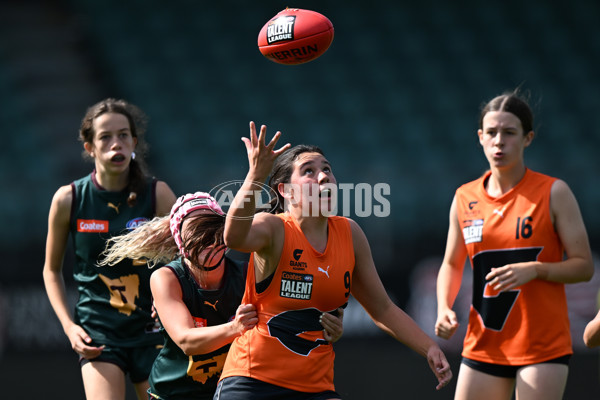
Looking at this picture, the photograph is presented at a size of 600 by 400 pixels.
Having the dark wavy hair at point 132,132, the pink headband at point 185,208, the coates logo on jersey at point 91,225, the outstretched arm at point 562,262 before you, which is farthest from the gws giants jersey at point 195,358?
the outstretched arm at point 562,262

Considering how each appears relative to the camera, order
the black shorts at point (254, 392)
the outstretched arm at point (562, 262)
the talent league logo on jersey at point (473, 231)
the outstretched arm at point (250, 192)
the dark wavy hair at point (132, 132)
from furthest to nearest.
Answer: the dark wavy hair at point (132, 132) → the talent league logo on jersey at point (473, 231) → the outstretched arm at point (562, 262) → the black shorts at point (254, 392) → the outstretched arm at point (250, 192)

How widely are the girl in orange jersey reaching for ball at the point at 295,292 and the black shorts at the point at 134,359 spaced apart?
1.23m

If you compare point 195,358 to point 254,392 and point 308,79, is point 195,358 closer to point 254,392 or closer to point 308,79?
point 254,392

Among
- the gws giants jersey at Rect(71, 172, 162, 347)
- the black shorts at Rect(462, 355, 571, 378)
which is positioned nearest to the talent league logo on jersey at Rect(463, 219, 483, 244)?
the black shorts at Rect(462, 355, 571, 378)

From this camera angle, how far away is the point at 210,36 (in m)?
14.5

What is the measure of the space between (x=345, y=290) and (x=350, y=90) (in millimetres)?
10555

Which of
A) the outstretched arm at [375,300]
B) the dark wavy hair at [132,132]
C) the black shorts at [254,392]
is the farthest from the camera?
the dark wavy hair at [132,132]

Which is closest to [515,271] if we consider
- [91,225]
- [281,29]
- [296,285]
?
[296,285]

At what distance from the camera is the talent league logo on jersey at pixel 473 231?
442 cm

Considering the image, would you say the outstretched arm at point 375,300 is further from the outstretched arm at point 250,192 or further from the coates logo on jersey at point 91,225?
the coates logo on jersey at point 91,225

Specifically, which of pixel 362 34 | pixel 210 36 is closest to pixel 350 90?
pixel 362 34

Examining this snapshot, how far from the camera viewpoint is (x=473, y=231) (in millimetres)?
4453

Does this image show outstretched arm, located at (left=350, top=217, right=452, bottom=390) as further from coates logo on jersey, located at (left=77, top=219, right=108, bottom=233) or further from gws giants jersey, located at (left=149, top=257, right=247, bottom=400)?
coates logo on jersey, located at (left=77, top=219, right=108, bottom=233)

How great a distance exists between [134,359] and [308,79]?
10.0 m
